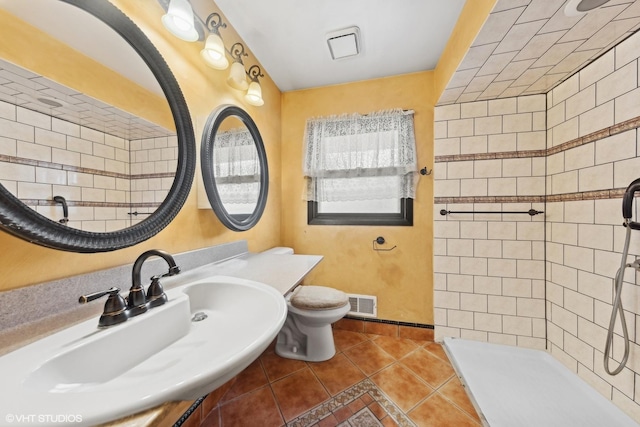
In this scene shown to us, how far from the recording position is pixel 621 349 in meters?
1.11

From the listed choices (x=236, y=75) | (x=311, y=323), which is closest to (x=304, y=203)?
(x=311, y=323)

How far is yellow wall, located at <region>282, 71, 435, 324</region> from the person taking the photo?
1896 millimetres

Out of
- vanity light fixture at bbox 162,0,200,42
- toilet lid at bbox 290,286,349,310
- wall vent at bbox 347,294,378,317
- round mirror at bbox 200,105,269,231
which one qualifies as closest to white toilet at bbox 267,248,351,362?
toilet lid at bbox 290,286,349,310

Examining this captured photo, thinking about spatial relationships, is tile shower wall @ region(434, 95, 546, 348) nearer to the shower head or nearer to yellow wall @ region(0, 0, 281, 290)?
the shower head

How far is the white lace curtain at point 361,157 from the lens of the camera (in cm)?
188

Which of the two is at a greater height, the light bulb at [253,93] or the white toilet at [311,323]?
the light bulb at [253,93]

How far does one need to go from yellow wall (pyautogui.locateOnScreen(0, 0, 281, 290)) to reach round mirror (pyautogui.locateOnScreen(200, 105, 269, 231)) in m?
0.07

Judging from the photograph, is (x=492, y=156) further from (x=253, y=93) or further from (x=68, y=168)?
(x=68, y=168)

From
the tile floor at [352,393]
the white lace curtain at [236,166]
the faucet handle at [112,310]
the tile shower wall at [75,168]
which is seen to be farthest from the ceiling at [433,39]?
the tile floor at [352,393]

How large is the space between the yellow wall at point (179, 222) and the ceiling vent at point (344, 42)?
61cm

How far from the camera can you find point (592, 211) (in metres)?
1.25

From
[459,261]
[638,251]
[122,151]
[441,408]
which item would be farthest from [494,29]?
[441,408]

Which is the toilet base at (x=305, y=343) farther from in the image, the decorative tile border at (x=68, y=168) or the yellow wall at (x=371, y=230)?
the decorative tile border at (x=68, y=168)

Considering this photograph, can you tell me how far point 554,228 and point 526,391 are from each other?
1015 mm
